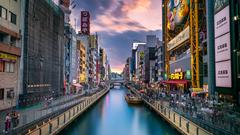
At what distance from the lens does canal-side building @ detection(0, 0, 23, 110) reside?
1656 inches

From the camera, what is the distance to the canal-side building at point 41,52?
5144cm

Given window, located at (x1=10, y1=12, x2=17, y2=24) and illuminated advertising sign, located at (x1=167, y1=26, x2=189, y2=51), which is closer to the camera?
window, located at (x1=10, y1=12, x2=17, y2=24)

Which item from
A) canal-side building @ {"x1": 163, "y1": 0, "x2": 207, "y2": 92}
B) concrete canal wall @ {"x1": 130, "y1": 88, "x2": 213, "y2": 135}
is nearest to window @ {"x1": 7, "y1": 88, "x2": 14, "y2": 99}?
concrete canal wall @ {"x1": 130, "y1": 88, "x2": 213, "y2": 135}

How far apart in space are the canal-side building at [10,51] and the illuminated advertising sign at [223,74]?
37.1 metres

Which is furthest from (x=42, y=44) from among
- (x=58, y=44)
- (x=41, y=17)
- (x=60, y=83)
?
(x=60, y=83)

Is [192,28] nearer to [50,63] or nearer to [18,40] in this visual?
[50,63]

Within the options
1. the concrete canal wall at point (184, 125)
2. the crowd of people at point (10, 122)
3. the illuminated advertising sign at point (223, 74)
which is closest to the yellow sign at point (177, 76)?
the illuminated advertising sign at point (223, 74)

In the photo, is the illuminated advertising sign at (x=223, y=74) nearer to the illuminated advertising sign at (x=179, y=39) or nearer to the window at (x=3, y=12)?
the illuminated advertising sign at (x=179, y=39)

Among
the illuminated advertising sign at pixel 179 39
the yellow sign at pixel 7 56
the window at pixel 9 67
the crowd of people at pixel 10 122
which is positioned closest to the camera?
the crowd of people at pixel 10 122

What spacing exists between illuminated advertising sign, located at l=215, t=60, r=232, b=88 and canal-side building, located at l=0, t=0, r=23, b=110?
122ft

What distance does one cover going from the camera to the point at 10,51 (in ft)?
144

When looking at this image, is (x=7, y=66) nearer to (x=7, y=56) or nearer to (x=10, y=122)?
(x=7, y=56)

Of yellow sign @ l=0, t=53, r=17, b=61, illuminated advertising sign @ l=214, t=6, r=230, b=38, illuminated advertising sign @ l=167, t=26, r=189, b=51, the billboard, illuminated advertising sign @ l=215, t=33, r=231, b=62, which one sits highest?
the billboard

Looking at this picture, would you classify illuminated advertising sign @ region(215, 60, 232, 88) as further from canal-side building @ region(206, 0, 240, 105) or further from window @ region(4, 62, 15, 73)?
window @ region(4, 62, 15, 73)
